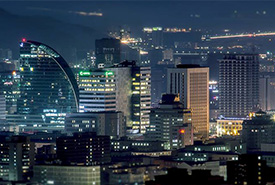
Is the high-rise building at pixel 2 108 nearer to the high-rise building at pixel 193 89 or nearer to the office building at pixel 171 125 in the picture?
the high-rise building at pixel 193 89

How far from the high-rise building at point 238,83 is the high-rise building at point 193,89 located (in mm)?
7882

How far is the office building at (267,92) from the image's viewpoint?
334 ft

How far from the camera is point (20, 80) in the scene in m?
98.7

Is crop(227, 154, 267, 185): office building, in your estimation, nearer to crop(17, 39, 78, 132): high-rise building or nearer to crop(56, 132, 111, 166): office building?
crop(56, 132, 111, 166): office building

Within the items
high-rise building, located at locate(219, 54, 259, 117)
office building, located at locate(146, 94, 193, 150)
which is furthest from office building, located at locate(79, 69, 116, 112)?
high-rise building, located at locate(219, 54, 259, 117)

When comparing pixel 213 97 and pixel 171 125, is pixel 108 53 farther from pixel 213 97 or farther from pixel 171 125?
pixel 171 125

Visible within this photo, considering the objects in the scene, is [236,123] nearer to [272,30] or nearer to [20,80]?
[272,30]

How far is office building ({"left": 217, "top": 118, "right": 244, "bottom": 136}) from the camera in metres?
91.3

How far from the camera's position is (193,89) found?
89.7 m

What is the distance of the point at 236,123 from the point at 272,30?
670cm

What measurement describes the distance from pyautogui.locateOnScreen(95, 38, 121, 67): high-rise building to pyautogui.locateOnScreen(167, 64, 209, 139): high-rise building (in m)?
8.80

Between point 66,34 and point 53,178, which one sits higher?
point 66,34

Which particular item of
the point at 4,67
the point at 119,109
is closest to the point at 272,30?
the point at 119,109

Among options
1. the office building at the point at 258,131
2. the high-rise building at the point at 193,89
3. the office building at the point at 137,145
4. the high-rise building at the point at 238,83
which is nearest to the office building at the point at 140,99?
the high-rise building at the point at 193,89
